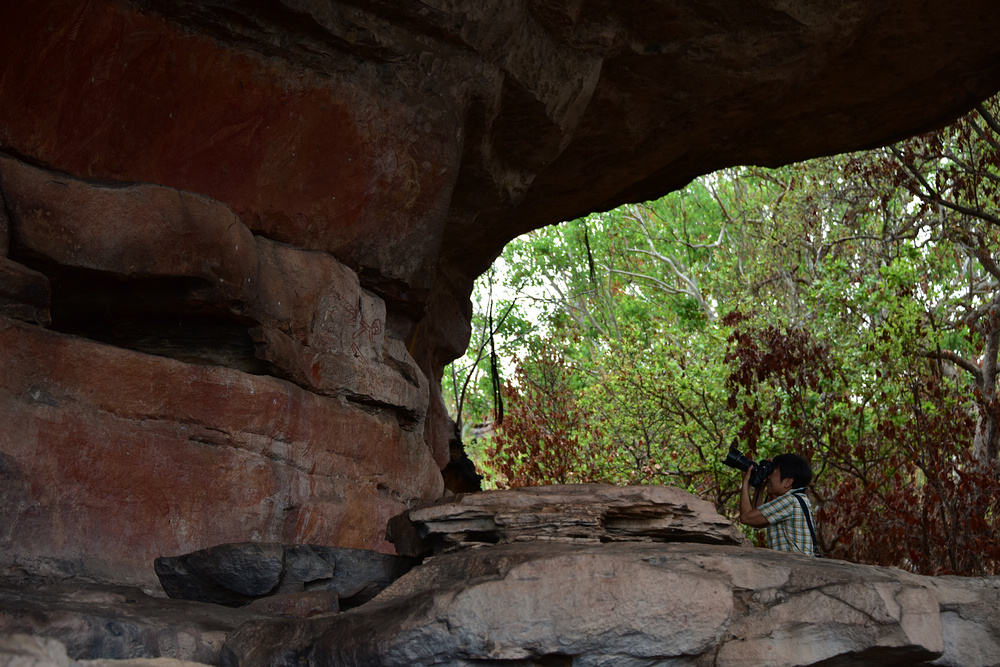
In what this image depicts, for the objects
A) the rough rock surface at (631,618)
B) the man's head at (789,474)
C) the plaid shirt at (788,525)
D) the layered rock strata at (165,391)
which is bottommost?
the rough rock surface at (631,618)

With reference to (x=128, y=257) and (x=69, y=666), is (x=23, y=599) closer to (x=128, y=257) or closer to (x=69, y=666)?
(x=69, y=666)

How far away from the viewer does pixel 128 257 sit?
4859 millimetres

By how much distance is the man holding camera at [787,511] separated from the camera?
16.9 ft

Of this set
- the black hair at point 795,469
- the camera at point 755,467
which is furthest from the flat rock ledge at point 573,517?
the camera at point 755,467

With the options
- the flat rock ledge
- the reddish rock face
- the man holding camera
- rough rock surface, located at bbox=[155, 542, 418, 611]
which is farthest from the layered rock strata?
the man holding camera

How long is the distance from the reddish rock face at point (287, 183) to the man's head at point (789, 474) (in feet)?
8.17

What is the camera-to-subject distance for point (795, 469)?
5477 millimetres

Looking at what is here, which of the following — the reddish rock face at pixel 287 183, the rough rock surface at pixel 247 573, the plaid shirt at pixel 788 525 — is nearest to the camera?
the rough rock surface at pixel 247 573

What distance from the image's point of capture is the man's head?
5.43 meters

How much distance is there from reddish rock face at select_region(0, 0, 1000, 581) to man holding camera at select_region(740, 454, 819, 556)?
2.39 metres

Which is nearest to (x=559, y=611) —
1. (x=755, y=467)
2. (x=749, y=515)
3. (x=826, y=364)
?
(x=749, y=515)

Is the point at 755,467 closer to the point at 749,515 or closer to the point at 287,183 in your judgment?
the point at 749,515

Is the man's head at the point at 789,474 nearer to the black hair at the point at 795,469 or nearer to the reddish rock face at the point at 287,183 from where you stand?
the black hair at the point at 795,469

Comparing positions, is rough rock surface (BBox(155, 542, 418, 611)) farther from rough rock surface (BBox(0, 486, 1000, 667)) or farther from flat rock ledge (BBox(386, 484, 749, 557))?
flat rock ledge (BBox(386, 484, 749, 557))
